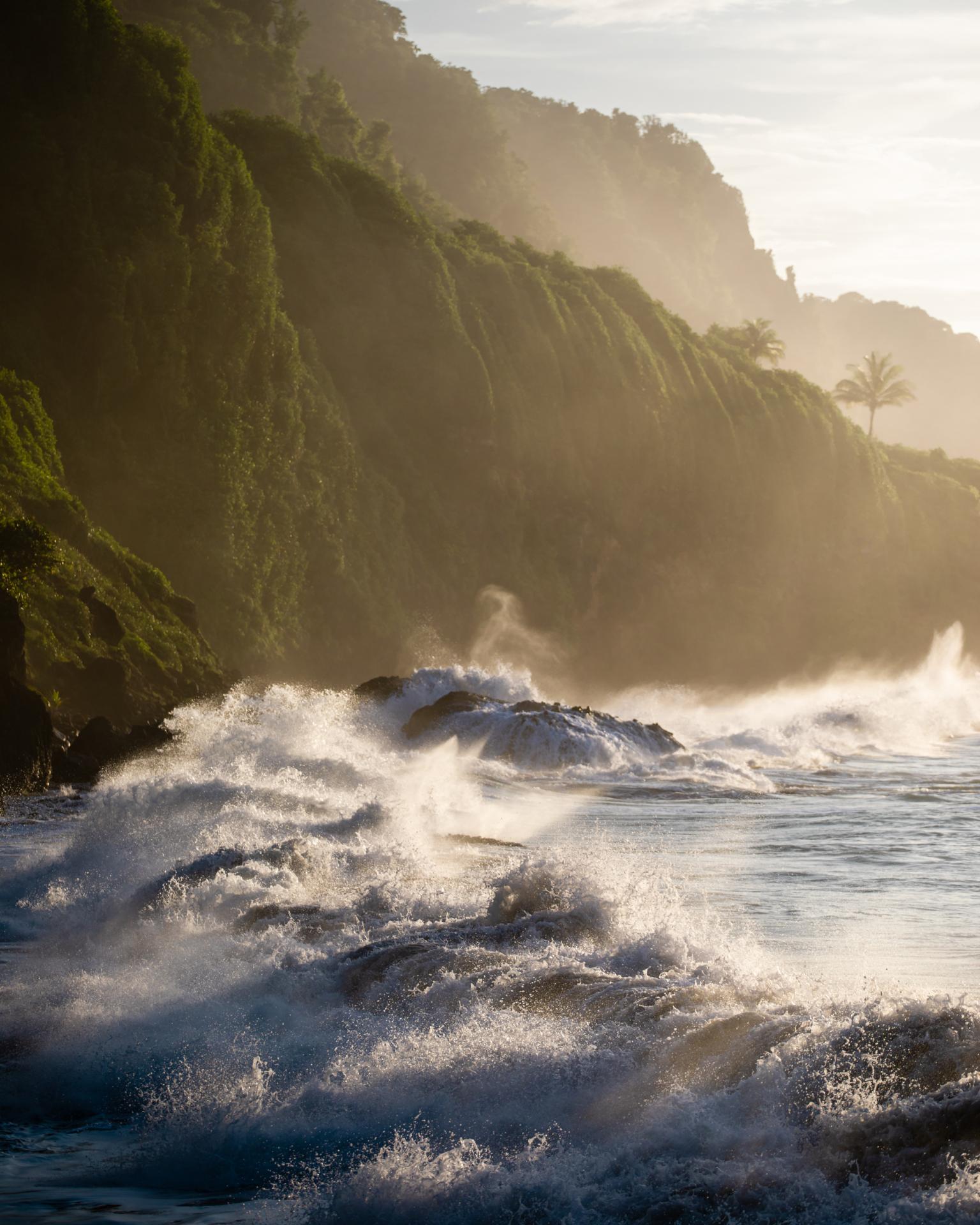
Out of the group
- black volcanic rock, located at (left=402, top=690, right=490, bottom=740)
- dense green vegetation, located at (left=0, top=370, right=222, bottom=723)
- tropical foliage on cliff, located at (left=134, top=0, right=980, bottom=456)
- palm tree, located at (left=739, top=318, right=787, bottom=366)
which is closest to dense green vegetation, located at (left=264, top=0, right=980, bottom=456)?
tropical foliage on cliff, located at (left=134, top=0, right=980, bottom=456)

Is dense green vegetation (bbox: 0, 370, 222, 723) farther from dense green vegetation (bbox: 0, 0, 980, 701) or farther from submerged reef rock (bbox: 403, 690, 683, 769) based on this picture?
submerged reef rock (bbox: 403, 690, 683, 769)

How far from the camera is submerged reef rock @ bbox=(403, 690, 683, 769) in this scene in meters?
25.5

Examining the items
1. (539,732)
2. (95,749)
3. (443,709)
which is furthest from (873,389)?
(95,749)

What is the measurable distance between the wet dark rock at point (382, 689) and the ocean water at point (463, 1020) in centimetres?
1432

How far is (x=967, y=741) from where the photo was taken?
36562 mm

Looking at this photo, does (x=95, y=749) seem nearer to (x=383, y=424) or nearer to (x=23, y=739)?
(x=23, y=739)

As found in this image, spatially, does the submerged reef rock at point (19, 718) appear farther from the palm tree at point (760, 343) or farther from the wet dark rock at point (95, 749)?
the palm tree at point (760, 343)

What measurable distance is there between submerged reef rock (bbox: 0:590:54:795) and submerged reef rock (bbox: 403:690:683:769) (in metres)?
10.2

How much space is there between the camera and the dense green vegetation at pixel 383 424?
3234cm

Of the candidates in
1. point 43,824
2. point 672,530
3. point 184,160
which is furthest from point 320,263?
point 43,824

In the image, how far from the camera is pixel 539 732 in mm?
26047

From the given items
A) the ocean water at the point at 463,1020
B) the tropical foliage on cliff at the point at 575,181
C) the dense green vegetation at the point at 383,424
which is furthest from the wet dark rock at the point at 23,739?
the tropical foliage on cliff at the point at 575,181

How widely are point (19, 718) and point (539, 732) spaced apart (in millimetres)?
11887

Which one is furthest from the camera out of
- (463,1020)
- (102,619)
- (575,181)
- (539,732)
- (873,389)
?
(575,181)
